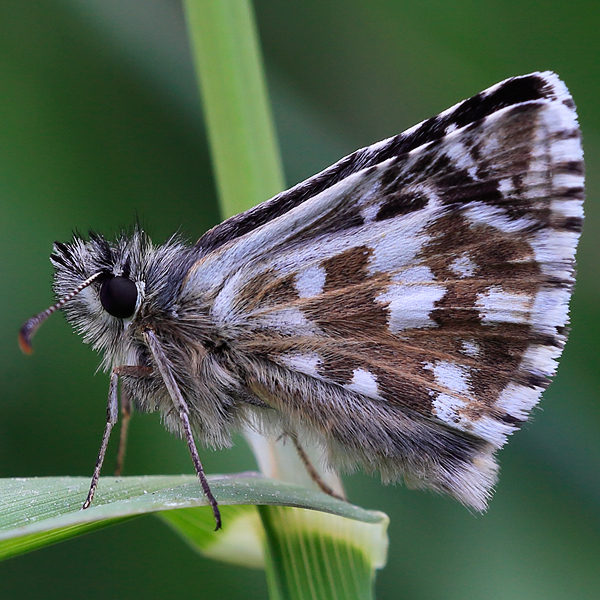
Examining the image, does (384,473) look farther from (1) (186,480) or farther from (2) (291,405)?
(1) (186,480)

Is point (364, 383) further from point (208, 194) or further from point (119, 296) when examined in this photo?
point (208, 194)

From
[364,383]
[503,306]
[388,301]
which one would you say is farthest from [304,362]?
[503,306]

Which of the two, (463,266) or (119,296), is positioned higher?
(463,266)

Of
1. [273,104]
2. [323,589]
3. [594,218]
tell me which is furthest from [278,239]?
[594,218]

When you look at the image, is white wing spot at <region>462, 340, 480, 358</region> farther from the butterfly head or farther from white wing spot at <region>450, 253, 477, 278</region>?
the butterfly head

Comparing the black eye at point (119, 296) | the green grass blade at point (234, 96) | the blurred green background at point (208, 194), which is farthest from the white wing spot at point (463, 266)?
the blurred green background at point (208, 194)

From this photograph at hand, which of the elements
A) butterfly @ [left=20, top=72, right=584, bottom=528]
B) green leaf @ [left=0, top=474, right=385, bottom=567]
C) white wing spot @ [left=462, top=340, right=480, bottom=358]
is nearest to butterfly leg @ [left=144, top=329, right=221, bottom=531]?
butterfly @ [left=20, top=72, right=584, bottom=528]
